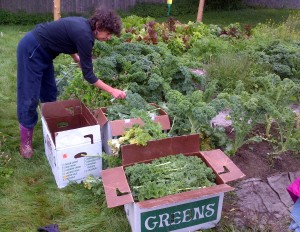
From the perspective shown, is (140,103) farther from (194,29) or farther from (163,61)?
(194,29)

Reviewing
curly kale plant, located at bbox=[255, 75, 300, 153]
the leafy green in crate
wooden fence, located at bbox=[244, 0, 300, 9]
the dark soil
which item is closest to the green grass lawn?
the leafy green in crate

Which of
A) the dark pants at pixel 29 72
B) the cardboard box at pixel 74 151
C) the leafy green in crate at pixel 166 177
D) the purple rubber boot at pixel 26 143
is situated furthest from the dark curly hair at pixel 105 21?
the purple rubber boot at pixel 26 143

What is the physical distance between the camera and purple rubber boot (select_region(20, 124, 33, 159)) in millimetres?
3702

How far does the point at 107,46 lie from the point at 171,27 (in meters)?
3.15

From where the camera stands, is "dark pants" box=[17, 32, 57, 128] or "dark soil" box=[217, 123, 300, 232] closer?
"dark soil" box=[217, 123, 300, 232]

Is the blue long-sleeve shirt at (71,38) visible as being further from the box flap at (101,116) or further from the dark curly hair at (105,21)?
the box flap at (101,116)

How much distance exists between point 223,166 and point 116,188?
0.94m

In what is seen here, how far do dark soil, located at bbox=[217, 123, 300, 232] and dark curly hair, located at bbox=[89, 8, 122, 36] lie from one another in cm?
181

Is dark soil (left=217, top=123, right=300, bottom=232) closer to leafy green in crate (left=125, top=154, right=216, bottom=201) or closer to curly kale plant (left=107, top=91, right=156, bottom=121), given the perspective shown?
leafy green in crate (left=125, top=154, right=216, bottom=201)

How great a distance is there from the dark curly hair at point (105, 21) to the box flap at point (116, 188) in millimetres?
1264

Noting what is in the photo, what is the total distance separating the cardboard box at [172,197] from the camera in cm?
254

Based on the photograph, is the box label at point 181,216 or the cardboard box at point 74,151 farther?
the cardboard box at point 74,151

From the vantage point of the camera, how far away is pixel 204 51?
21.2 ft

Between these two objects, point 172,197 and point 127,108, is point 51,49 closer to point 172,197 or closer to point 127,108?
point 127,108
